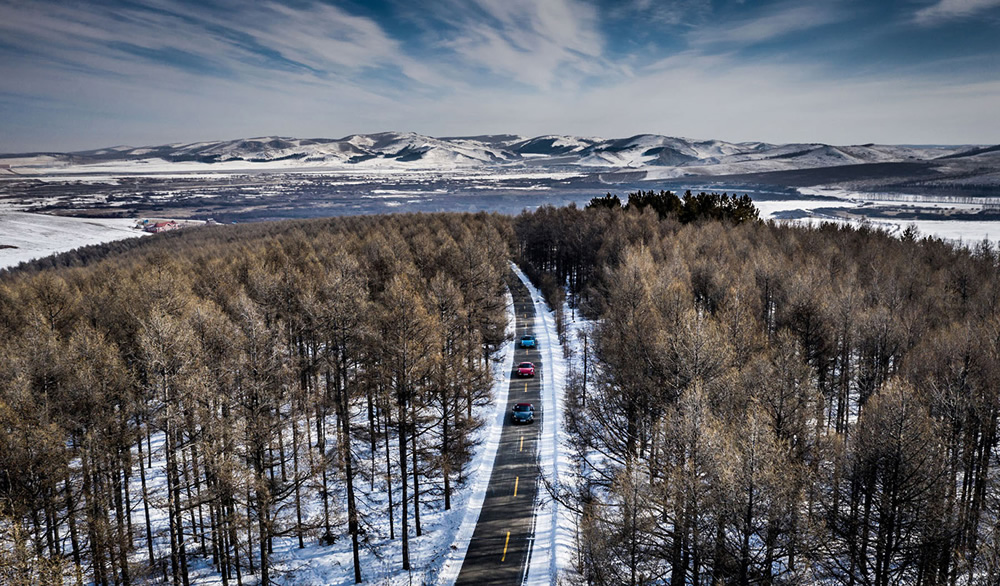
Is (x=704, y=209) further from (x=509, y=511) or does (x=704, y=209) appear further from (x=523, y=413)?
(x=509, y=511)

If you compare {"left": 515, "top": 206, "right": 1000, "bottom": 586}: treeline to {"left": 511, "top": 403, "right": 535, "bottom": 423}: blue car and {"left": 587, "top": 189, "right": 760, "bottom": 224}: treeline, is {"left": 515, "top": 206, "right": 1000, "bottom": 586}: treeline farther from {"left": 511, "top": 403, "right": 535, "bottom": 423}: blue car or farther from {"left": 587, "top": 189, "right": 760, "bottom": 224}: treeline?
{"left": 587, "top": 189, "right": 760, "bottom": 224}: treeline

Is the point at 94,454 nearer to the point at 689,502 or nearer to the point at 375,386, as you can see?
the point at 375,386

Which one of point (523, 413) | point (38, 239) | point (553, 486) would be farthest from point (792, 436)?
point (38, 239)

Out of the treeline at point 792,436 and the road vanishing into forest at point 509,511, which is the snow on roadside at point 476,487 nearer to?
the road vanishing into forest at point 509,511

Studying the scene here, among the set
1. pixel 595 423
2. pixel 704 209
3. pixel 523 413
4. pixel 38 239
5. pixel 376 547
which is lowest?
pixel 376 547

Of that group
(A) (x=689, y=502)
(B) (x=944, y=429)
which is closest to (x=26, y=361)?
(A) (x=689, y=502)

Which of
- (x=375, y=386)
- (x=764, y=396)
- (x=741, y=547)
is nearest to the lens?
(x=741, y=547)

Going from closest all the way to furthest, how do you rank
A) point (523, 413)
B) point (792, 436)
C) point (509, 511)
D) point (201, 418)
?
point (792, 436) < point (201, 418) < point (509, 511) < point (523, 413)
